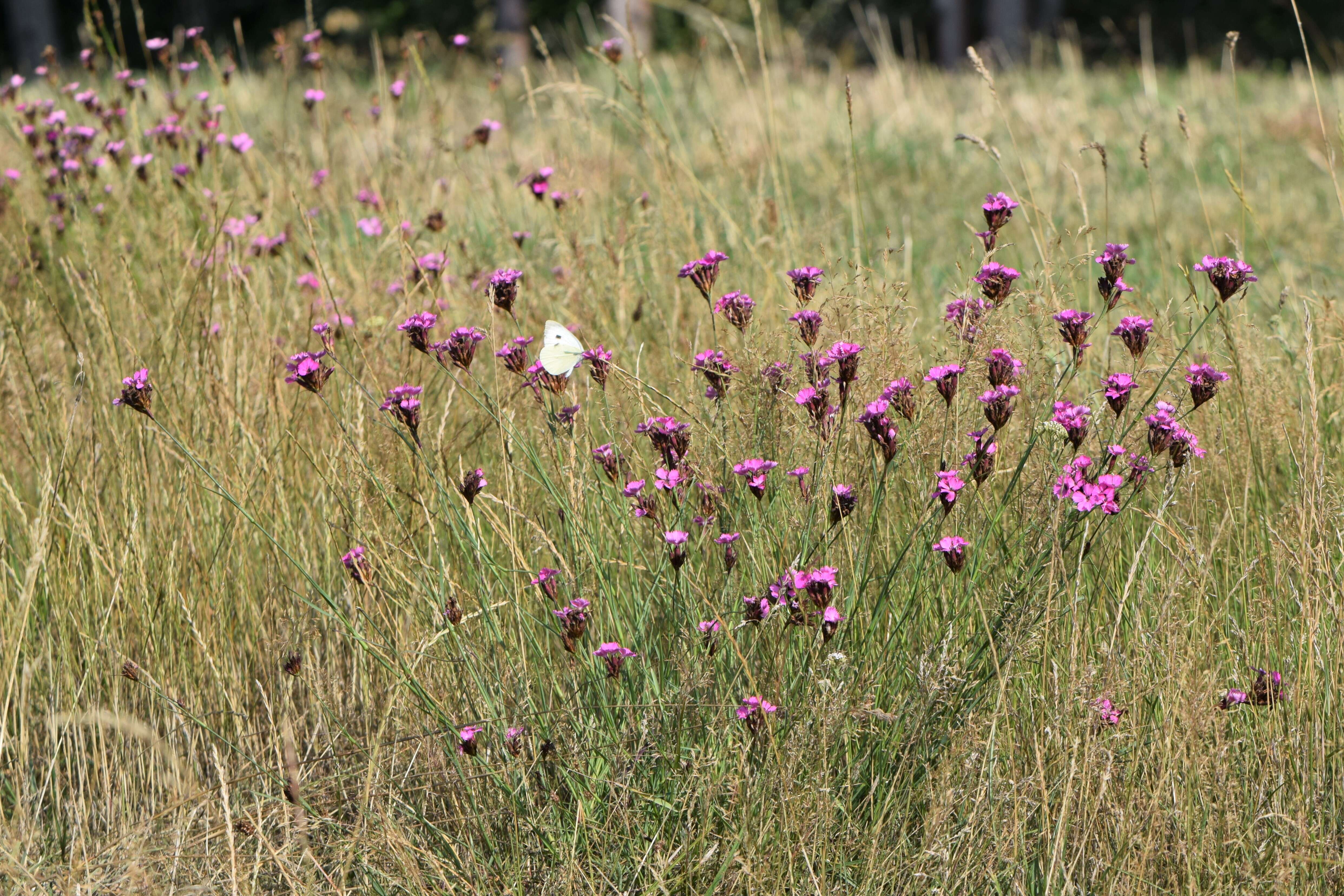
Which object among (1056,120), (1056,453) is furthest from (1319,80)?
(1056,453)

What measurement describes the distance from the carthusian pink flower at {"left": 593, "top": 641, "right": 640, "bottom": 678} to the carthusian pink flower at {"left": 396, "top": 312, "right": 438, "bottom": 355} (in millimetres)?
505

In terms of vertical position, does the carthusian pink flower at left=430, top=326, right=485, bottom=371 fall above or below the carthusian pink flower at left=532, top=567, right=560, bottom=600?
above

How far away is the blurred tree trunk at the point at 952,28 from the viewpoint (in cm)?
1364

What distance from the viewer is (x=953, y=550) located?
1.46m

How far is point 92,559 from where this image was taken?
1.89 metres

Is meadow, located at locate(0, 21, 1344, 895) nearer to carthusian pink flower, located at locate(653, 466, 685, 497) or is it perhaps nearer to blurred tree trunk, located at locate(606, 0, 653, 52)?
carthusian pink flower, located at locate(653, 466, 685, 497)

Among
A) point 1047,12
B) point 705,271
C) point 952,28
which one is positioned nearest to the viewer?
point 705,271

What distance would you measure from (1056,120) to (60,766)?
6.54 meters

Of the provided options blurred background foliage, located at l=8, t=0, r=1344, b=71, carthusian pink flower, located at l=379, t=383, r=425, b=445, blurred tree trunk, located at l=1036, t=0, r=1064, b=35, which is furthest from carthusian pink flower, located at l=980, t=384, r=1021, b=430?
blurred tree trunk, located at l=1036, t=0, r=1064, b=35

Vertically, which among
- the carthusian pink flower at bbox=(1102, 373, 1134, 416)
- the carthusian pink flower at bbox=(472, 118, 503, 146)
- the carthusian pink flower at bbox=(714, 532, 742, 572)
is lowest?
the carthusian pink flower at bbox=(714, 532, 742, 572)

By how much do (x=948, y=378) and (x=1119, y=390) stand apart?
0.24m

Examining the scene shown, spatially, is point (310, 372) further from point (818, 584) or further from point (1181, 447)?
point (1181, 447)

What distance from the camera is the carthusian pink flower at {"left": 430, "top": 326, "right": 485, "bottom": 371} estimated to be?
63.3 inches

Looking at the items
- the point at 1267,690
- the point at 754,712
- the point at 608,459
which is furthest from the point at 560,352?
the point at 1267,690
